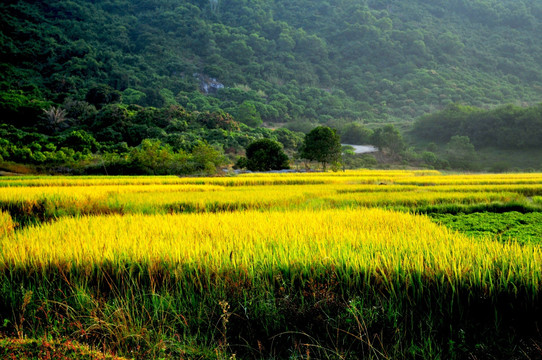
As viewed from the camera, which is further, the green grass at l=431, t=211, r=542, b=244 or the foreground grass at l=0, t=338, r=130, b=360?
the green grass at l=431, t=211, r=542, b=244

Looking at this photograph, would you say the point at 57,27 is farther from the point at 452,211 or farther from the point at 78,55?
the point at 452,211

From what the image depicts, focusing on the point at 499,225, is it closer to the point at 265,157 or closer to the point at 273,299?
the point at 273,299

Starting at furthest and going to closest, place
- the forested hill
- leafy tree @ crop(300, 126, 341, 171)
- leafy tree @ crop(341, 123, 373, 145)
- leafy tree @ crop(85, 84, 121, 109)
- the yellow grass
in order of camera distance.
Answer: the forested hill → leafy tree @ crop(341, 123, 373, 145) → leafy tree @ crop(85, 84, 121, 109) → leafy tree @ crop(300, 126, 341, 171) → the yellow grass

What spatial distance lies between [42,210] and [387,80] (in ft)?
424

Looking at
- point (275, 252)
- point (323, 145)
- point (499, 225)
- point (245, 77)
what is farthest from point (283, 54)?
point (275, 252)

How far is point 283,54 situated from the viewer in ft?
415

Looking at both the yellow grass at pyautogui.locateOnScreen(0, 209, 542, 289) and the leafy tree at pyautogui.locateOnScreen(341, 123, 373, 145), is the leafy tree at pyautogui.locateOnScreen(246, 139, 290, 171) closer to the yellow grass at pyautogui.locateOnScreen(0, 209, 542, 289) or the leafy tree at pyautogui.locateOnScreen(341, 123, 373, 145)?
the yellow grass at pyautogui.locateOnScreen(0, 209, 542, 289)

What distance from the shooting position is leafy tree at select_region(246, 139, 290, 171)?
30.5 metres

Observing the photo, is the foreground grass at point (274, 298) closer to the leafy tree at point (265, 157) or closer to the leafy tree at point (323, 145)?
the leafy tree at point (265, 157)

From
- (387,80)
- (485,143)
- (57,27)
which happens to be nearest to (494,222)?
(485,143)

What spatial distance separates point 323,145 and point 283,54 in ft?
357

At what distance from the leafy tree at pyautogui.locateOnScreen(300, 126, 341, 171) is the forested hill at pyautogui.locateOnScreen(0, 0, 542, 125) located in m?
37.0

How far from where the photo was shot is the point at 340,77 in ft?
413

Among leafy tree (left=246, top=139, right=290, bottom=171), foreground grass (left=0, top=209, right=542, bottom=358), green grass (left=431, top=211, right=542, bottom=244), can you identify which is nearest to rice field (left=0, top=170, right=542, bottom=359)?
foreground grass (left=0, top=209, right=542, bottom=358)
